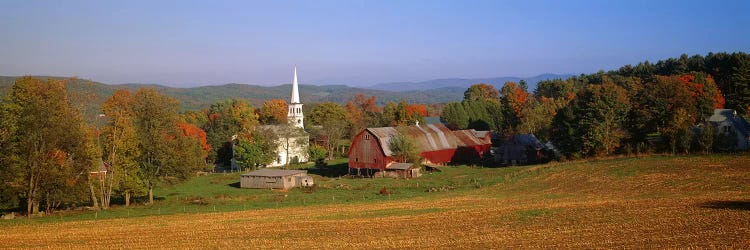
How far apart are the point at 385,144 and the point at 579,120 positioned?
67.0 feet

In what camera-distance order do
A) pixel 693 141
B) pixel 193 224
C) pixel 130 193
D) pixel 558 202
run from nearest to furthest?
pixel 193 224 < pixel 558 202 < pixel 130 193 < pixel 693 141

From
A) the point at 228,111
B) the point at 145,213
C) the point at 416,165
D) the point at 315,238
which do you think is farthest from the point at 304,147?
the point at 315,238

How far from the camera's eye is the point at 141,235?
29359 millimetres

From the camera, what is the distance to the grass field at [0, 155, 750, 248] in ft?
80.7

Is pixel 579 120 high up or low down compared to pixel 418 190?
up

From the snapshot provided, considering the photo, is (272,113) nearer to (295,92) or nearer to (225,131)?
(295,92)

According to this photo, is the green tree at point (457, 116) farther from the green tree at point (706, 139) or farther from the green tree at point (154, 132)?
the green tree at point (154, 132)

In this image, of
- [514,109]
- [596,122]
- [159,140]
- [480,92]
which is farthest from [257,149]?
[480,92]

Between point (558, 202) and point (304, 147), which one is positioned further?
point (304, 147)

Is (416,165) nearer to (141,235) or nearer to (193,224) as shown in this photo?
(193,224)

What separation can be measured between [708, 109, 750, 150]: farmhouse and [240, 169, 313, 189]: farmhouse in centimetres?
4046

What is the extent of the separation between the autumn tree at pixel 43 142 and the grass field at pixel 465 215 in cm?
218

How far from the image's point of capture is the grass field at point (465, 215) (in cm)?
2461

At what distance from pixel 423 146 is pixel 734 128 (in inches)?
1287
